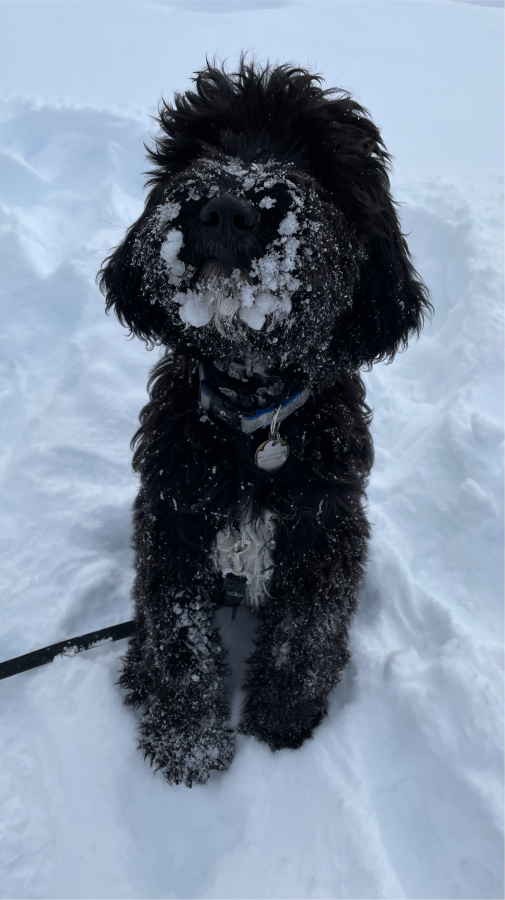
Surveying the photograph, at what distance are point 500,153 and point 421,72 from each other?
2337 millimetres

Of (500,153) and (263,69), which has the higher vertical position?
(500,153)

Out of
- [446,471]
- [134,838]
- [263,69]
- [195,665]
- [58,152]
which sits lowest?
[134,838]

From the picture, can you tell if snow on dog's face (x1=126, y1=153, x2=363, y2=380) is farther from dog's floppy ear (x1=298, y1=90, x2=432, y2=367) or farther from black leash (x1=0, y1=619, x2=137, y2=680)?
black leash (x1=0, y1=619, x2=137, y2=680)

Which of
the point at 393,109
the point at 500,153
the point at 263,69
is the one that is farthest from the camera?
the point at 393,109

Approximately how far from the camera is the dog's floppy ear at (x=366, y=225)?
1.62 meters

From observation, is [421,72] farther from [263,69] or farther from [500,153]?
[263,69]

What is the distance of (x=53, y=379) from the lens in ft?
11.5

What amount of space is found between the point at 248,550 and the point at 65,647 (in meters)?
→ 0.92

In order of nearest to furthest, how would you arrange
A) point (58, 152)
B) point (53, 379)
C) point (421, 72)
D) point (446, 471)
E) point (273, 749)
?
point (273, 749) → point (446, 471) → point (53, 379) → point (58, 152) → point (421, 72)

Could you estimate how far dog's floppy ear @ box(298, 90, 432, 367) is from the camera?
1.62 m

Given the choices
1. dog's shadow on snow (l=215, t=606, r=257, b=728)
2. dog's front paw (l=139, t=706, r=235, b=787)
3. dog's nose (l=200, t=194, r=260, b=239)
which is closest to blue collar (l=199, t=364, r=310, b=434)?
dog's nose (l=200, t=194, r=260, b=239)

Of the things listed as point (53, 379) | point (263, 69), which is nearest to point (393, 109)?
point (53, 379)

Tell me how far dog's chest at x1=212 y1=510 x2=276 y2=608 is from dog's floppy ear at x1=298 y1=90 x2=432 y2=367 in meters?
0.57

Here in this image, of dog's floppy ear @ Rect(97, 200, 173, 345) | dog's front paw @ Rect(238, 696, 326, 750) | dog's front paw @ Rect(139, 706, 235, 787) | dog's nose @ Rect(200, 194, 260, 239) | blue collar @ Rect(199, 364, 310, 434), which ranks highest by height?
dog's nose @ Rect(200, 194, 260, 239)
